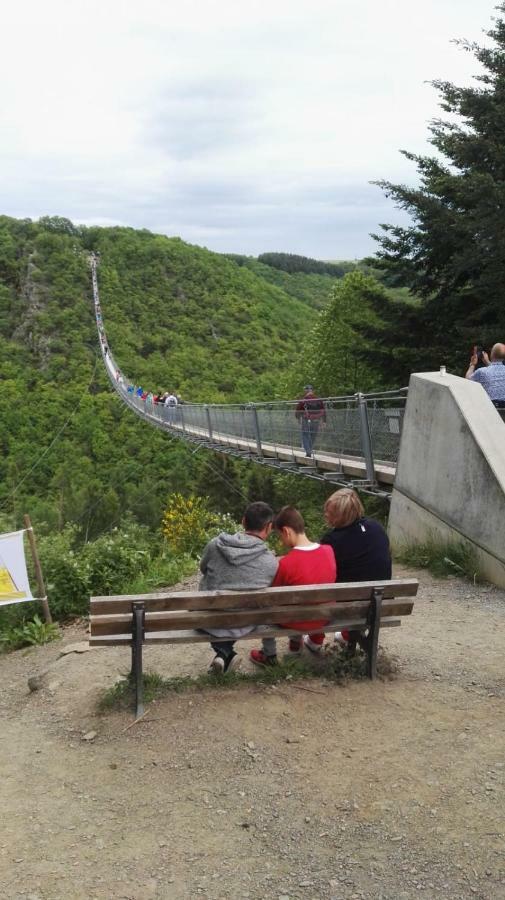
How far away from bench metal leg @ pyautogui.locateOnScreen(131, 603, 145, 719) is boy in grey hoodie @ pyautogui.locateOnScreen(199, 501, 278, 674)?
0.33 m

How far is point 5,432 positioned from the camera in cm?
6031

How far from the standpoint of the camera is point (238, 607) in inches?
142

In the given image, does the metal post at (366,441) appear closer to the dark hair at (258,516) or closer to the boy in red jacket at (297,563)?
the boy in red jacket at (297,563)

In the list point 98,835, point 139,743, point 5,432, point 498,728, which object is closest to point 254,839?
point 98,835

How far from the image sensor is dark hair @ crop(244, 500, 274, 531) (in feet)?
12.4

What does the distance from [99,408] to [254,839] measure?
61.1 meters

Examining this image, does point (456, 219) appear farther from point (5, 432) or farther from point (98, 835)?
point (5, 432)

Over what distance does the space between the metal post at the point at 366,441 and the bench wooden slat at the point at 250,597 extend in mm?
4682

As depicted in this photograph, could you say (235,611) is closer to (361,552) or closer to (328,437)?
(361,552)

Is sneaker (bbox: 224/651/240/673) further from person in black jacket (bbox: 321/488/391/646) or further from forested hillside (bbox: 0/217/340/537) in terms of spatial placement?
forested hillside (bbox: 0/217/340/537)

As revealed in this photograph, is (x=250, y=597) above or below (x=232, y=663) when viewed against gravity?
above

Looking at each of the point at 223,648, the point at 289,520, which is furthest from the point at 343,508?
the point at 223,648

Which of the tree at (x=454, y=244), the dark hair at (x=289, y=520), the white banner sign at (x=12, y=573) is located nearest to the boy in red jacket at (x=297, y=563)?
the dark hair at (x=289, y=520)

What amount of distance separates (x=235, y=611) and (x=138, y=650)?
1.56ft
